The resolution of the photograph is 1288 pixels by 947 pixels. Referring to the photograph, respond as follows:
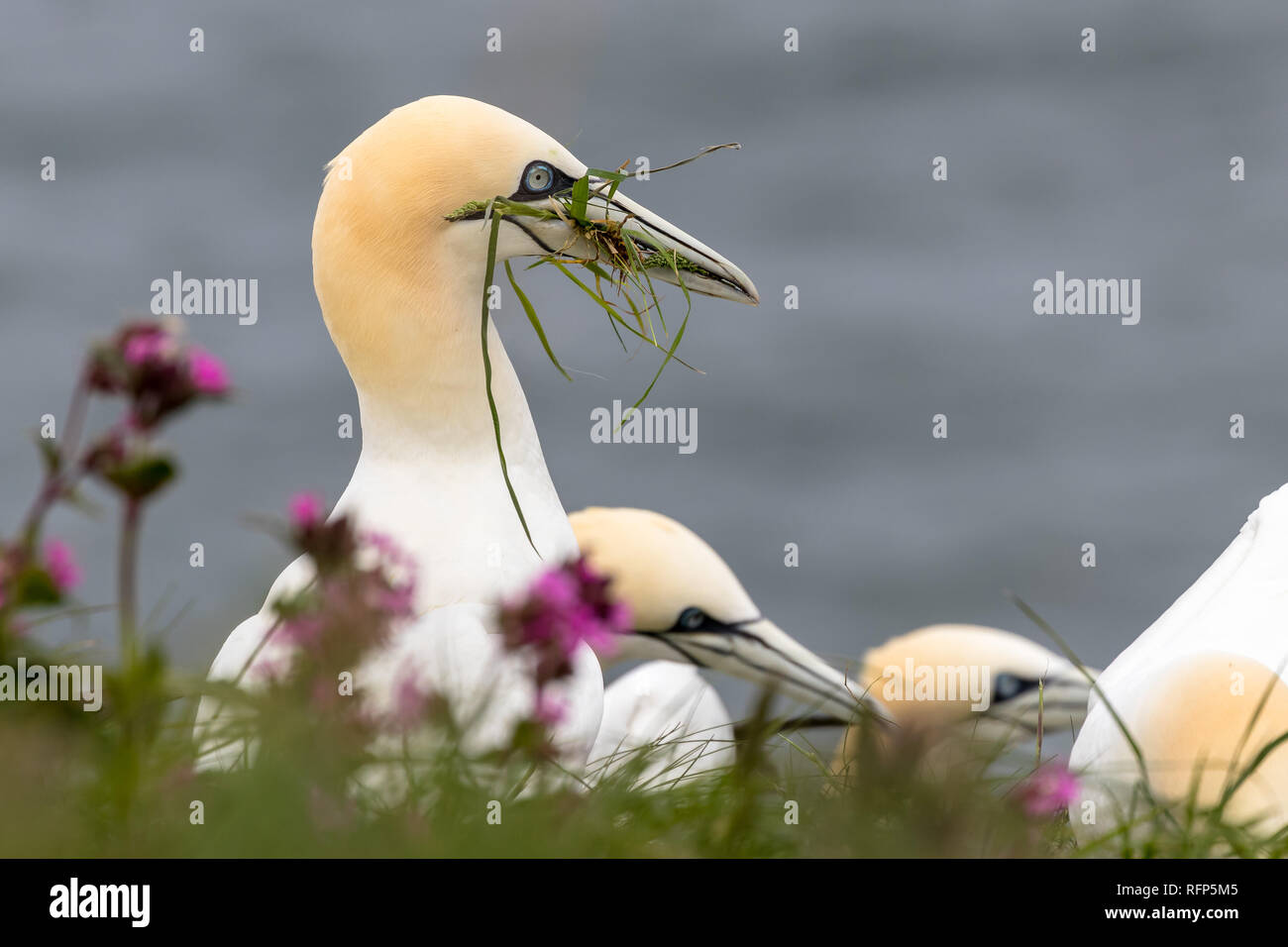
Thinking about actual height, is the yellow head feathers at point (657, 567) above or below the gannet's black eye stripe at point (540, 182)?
below

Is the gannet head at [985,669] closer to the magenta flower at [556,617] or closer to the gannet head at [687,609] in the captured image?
the gannet head at [687,609]

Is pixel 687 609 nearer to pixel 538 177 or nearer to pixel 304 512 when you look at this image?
pixel 538 177

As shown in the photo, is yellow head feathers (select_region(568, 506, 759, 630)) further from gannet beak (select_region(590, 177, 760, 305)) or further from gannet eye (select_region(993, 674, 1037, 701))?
gannet eye (select_region(993, 674, 1037, 701))

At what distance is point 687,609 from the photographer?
7.49 m

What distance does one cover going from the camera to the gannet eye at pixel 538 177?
4.92 metres

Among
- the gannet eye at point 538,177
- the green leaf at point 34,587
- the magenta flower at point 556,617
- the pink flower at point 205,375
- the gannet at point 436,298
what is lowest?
the magenta flower at point 556,617

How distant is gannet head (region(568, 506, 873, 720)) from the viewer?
23.7 feet

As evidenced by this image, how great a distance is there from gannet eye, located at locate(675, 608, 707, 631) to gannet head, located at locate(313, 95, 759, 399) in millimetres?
2798

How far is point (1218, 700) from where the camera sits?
3.85 meters

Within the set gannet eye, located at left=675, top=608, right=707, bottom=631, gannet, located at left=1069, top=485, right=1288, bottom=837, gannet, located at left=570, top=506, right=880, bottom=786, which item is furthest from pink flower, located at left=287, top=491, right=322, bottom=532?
gannet eye, located at left=675, top=608, right=707, bottom=631

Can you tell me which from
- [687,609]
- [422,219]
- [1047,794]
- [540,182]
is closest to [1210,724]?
[1047,794]

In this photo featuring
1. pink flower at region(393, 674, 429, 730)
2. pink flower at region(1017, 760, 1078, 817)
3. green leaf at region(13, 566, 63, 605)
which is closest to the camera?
green leaf at region(13, 566, 63, 605)

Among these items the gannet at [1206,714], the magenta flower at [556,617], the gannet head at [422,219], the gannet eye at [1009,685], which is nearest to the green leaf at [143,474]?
the magenta flower at [556,617]
